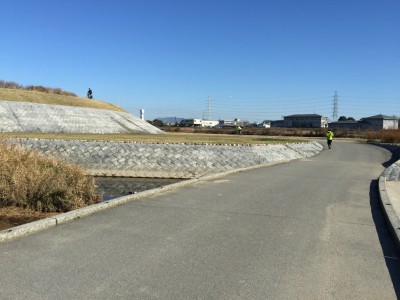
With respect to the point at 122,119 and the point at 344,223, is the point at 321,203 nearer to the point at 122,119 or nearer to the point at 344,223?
the point at 344,223

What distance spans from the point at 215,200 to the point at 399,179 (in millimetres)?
8222

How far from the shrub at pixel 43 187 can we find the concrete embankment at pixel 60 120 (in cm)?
2789

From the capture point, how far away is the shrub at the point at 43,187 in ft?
27.1

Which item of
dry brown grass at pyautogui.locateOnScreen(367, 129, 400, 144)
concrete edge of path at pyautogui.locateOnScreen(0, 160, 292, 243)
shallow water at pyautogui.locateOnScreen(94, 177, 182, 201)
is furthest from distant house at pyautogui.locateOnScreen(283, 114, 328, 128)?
concrete edge of path at pyautogui.locateOnScreen(0, 160, 292, 243)

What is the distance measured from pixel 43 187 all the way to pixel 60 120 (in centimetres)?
3449

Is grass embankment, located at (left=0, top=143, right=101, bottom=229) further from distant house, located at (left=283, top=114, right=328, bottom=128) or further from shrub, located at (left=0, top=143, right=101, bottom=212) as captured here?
distant house, located at (left=283, top=114, right=328, bottom=128)

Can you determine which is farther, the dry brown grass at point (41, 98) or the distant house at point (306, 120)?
the distant house at point (306, 120)

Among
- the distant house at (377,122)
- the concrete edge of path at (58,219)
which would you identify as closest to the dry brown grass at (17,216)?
the concrete edge of path at (58,219)

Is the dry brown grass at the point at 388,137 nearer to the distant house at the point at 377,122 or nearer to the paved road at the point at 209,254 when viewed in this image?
the paved road at the point at 209,254

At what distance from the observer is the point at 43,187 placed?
844 centimetres

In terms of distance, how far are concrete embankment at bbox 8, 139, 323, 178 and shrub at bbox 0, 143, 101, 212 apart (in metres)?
8.92

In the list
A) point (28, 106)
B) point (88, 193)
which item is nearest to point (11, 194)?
point (88, 193)

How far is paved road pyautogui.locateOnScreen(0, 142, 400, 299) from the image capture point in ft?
15.0

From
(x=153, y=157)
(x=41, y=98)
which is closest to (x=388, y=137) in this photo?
(x=153, y=157)
